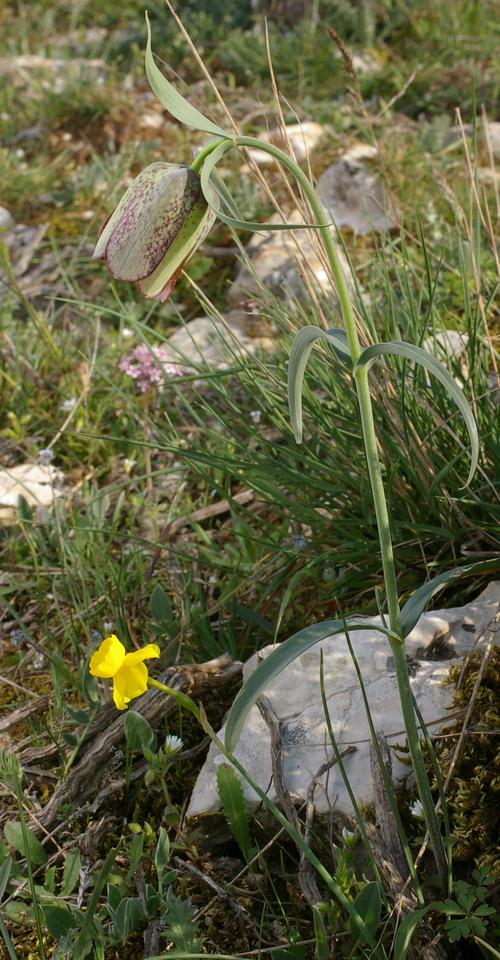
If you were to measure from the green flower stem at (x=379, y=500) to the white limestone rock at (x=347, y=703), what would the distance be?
164mm

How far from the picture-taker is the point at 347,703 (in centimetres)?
146

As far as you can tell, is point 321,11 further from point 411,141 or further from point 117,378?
point 117,378

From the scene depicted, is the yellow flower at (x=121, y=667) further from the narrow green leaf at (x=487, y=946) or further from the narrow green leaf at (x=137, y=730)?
the narrow green leaf at (x=487, y=946)

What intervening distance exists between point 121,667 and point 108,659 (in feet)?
0.09

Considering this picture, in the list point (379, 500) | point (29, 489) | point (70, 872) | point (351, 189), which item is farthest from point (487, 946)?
point (351, 189)

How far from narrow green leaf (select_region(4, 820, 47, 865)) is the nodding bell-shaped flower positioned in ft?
2.72

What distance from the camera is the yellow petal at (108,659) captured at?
1.18 m

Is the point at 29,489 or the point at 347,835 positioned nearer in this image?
the point at 347,835

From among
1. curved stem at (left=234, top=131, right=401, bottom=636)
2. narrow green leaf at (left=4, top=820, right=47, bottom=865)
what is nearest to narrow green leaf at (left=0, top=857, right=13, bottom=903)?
narrow green leaf at (left=4, top=820, right=47, bottom=865)

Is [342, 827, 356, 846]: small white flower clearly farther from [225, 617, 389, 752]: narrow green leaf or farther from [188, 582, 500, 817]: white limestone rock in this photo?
[225, 617, 389, 752]: narrow green leaf

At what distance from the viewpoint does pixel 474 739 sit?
53.5 inches

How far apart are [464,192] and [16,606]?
66.4 inches

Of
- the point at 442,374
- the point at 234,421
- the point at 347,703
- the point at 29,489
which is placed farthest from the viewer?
the point at 29,489

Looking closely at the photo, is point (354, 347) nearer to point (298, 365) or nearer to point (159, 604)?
point (298, 365)
